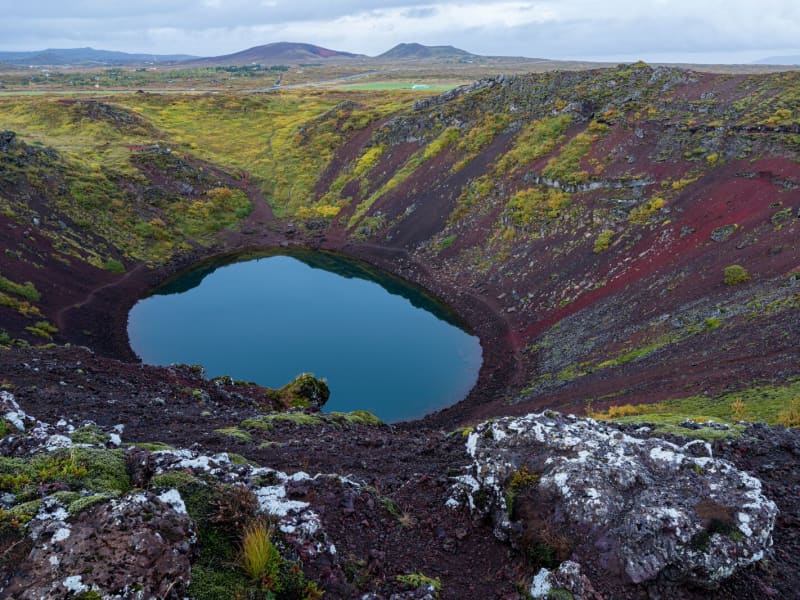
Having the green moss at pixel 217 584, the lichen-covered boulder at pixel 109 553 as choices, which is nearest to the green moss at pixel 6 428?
the lichen-covered boulder at pixel 109 553

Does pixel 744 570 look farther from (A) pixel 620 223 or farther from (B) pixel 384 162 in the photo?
(B) pixel 384 162

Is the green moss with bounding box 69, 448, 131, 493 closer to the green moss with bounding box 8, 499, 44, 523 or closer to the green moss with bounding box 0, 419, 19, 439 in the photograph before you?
the green moss with bounding box 8, 499, 44, 523

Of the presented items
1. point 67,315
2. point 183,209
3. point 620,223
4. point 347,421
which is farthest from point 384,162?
point 347,421

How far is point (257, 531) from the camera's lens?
7559 mm

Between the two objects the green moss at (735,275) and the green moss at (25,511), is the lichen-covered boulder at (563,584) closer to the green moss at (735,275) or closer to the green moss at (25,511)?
the green moss at (25,511)

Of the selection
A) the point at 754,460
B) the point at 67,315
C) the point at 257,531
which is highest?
the point at 257,531

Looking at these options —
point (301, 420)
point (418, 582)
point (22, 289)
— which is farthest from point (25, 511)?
point (22, 289)

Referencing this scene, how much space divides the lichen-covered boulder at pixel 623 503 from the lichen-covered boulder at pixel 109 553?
6.18 metres

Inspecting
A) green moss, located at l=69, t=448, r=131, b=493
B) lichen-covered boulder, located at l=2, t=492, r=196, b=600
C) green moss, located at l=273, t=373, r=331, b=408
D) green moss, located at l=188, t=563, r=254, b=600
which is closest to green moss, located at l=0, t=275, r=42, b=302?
green moss, located at l=273, t=373, r=331, b=408

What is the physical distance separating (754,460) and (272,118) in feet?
383

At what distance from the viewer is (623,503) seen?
32.2ft

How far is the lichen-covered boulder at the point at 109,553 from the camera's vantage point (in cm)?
635

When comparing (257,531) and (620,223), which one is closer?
(257,531)

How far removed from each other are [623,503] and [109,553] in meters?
8.91
